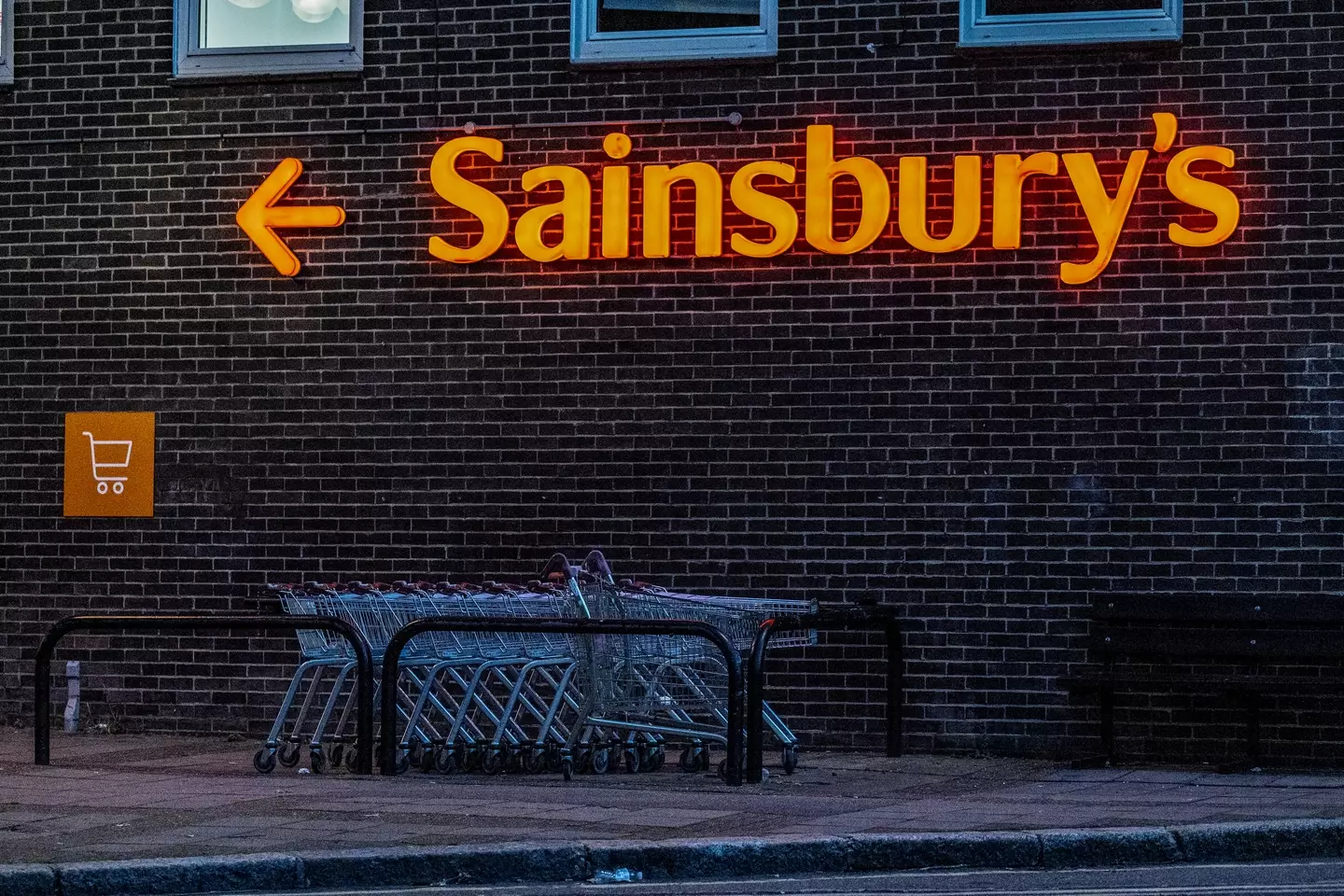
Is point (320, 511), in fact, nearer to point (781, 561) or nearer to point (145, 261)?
point (145, 261)

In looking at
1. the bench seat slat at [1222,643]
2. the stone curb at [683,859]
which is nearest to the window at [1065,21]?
the bench seat slat at [1222,643]

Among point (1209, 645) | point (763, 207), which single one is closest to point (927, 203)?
point (763, 207)

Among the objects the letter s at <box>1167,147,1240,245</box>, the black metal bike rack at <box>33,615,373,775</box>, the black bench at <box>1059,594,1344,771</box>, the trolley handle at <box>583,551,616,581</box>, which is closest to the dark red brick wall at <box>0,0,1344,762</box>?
the letter s at <box>1167,147,1240,245</box>

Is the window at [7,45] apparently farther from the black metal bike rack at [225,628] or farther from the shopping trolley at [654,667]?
the shopping trolley at [654,667]

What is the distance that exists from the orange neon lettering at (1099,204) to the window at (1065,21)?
0.70 metres

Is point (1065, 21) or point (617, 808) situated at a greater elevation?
point (1065, 21)

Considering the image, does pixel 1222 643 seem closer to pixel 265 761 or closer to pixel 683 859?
pixel 683 859

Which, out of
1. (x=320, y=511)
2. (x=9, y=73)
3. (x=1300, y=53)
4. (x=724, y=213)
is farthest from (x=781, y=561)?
(x=9, y=73)

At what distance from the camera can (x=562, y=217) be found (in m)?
12.5

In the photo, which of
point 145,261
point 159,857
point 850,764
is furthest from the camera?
point 145,261

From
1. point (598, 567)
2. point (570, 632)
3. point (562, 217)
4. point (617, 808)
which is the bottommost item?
point (617, 808)

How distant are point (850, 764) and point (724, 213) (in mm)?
3411

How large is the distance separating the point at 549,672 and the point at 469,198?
3.07 metres

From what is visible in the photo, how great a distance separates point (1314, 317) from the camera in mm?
11586
